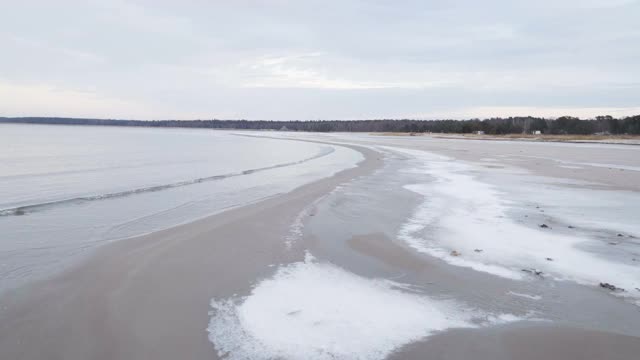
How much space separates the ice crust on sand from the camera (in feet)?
21.6

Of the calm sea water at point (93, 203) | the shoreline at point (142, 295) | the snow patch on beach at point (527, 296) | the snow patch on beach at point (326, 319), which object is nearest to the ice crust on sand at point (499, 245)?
the snow patch on beach at point (527, 296)

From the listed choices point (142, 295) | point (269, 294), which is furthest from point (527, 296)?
point (142, 295)

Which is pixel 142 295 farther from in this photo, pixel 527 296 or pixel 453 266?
pixel 527 296

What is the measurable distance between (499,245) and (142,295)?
5845 millimetres

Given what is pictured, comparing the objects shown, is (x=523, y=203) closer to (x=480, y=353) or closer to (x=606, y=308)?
(x=606, y=308)

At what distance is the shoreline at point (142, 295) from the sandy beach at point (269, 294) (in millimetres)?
17

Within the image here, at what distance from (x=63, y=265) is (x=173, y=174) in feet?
49.4

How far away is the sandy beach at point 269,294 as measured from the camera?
167 inches

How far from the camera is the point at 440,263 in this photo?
703 centimetres

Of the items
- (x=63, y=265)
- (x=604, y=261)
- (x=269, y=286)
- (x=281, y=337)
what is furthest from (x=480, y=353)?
(x=63, y=265)

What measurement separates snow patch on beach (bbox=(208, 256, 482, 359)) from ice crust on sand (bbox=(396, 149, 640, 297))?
182 centimetres

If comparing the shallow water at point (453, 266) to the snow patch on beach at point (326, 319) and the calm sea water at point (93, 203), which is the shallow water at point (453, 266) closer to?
the snow patch on beach at point (326, 319)

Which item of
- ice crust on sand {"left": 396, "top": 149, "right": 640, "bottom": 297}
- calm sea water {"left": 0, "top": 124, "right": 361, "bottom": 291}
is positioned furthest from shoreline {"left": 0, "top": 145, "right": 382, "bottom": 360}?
ice crust on sand {"left": 396, "top": 149, "right": 640, "bottom": 297}

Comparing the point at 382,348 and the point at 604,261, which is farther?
the point at 604,261
